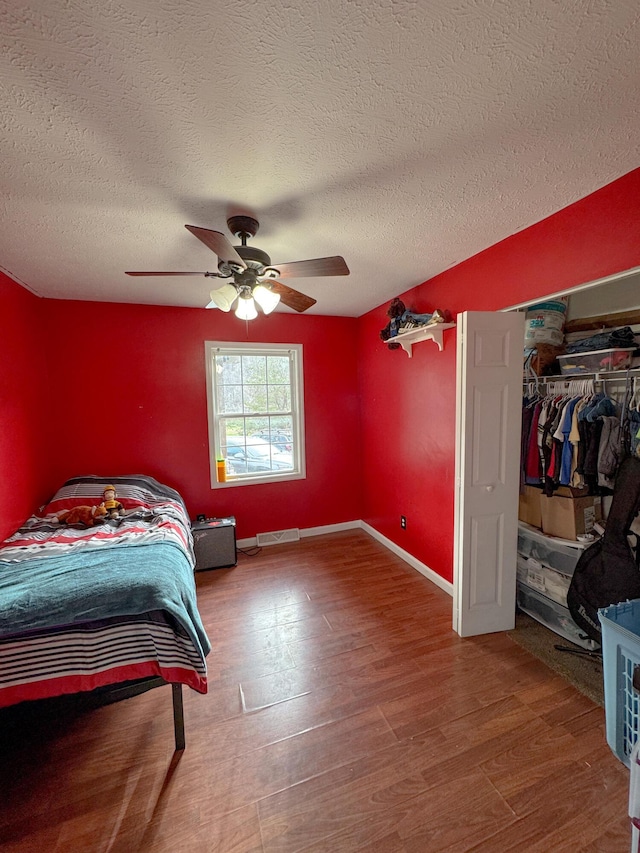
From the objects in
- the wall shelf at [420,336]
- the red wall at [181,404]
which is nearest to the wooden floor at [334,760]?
the red wall at [181,404]

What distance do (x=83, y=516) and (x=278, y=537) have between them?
1.87 m

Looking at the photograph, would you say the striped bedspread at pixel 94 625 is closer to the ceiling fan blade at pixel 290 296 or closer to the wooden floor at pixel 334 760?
the wooden floor at pixel 334 760

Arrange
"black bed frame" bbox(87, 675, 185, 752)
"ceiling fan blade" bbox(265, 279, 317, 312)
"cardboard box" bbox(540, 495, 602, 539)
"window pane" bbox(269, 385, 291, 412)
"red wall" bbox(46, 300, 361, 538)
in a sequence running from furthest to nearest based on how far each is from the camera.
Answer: "window pane" bbox(269, 385, 291, 412) < "red wall" bbox(46, 300, 361, 538) < "cardboard box" bbox(540, 495, 602, 539) < "ceiling fan blade" bbox(265, 279, 317, 312) < "black bed frame" bbox(87, 675, 185, 752)

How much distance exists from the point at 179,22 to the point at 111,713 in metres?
2.73

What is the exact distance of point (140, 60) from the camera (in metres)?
0.96

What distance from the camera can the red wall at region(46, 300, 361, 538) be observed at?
311cm

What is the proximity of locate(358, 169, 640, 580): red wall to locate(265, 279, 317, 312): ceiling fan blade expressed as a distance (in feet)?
3.74

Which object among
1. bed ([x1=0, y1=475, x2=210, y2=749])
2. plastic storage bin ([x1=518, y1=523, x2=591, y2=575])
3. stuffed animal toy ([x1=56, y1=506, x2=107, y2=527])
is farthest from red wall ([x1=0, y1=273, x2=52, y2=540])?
plastic storage bin ([x1=518, y1=523, x2=591, y2=575])

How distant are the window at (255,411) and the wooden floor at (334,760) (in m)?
1.81

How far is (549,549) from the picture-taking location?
88.0 inches

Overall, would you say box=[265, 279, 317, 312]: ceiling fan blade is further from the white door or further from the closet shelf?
the closet shelf

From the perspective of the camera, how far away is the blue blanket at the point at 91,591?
4.47ft

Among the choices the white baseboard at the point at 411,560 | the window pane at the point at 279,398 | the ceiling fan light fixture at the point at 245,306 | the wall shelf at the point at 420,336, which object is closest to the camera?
the ceiling fan light fixture at the point at 245,306

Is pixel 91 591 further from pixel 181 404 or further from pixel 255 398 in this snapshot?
pixel 255 398
